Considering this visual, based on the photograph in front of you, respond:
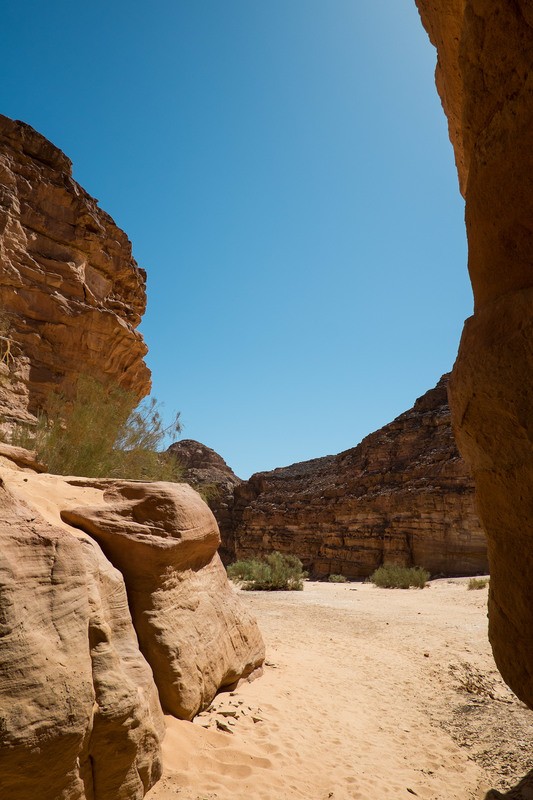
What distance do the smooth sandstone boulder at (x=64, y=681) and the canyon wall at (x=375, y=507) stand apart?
22710mm

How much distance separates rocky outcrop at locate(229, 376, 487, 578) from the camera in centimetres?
2656

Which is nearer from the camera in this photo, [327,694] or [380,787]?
[380,787]

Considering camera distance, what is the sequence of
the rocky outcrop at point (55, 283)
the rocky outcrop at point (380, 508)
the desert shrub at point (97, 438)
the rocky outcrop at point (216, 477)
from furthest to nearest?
the rocky outcrop at point (216, 477) → the rocky outcrop at point (380, 508) → the rocky outcrop at point (55, 283) → the desert shrub at point (97, 438)

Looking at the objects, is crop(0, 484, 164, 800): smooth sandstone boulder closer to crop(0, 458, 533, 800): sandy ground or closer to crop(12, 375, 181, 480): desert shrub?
crop(0, 458, 533, 800): sandy ground

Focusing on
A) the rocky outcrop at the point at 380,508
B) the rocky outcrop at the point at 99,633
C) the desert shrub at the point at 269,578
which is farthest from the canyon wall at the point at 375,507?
the rocky outcrop at the point at 99,633

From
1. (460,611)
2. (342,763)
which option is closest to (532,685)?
(342,763)

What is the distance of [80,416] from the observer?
35.1 ft

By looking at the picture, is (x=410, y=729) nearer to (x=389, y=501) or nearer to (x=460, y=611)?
(x=460, y=611)

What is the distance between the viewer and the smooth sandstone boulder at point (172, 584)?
4258 millimetres

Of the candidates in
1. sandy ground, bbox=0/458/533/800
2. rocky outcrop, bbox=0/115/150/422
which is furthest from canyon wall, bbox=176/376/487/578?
sandy ground, bbox=0/458/533/800

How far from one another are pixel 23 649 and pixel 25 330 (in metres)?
13.1

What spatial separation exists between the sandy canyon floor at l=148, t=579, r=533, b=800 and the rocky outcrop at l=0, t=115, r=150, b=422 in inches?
377

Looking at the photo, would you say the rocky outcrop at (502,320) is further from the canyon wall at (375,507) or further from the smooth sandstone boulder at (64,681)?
the canyon wall at (375,507)

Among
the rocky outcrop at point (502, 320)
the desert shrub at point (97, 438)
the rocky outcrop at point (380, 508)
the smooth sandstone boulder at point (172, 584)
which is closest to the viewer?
the rocky outcrop at point (502, 320)
